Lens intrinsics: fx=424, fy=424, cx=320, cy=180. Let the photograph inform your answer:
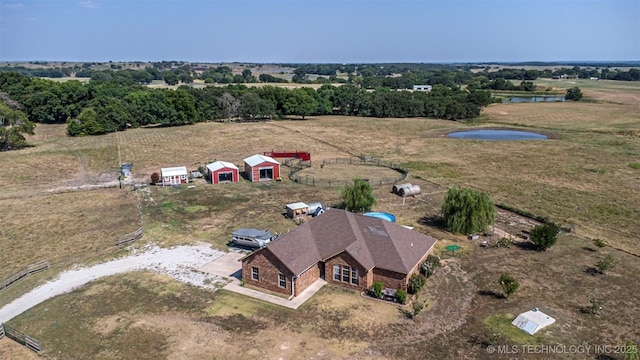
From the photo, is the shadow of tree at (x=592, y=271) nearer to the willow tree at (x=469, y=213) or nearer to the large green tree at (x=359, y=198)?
the willow tree at (x=469, y=213)

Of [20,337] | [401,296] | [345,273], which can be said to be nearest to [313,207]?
[345,273]

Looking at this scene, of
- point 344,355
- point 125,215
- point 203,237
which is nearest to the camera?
point 344,355

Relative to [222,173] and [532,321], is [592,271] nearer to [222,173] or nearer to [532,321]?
[532,321]

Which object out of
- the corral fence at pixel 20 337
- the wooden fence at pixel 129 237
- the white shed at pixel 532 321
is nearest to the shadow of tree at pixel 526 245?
the white shed at pixel 532 321

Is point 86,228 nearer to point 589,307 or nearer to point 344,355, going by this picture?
point 344,355

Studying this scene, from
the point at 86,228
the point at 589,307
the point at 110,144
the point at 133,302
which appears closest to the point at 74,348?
the point at 133,302

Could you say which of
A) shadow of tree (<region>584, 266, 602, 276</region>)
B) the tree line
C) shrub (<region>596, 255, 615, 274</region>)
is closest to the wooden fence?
shadow of tree (<region>584, 266, 602, 276</region>)

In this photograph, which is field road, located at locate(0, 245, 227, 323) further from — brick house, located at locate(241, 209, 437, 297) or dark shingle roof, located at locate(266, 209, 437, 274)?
dark shingle roof, located at locate(266, 209, 437, 274)
